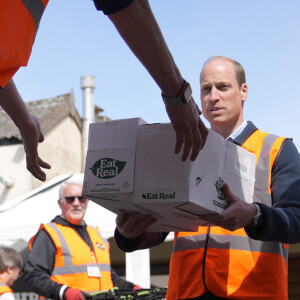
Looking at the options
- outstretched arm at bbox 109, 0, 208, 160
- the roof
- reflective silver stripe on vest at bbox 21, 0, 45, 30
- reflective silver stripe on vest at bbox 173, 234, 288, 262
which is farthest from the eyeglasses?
the roof

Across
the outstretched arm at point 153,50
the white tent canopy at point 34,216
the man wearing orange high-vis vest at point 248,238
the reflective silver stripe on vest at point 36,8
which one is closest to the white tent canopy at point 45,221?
the white tent canopy at point 34,216


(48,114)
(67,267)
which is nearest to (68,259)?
(67,267)

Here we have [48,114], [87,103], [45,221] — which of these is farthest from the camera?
[87,103]

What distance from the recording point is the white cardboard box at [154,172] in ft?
6.73

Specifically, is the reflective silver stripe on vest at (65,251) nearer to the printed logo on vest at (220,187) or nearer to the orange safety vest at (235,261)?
the orange safety vest at (235,261)

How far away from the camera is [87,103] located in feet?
60.2

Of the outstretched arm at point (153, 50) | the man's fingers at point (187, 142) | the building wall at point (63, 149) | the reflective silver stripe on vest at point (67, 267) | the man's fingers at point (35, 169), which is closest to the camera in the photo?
the outstretched arm at point (153, 50)

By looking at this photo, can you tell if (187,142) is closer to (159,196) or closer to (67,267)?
(159,196)

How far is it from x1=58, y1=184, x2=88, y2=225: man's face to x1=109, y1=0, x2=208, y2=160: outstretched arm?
12.1 feet

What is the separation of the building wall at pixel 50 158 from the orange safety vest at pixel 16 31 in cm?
1366

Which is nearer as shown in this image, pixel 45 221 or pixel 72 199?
pixel 72 199

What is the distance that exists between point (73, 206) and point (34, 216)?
9.59 feet

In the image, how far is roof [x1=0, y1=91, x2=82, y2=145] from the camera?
15320 millimetres

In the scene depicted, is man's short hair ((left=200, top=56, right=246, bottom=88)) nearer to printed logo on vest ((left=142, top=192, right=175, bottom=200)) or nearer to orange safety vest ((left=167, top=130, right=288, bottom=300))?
orange safety vest ((left=167, top=130, right=288, bottom=300))
